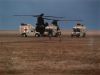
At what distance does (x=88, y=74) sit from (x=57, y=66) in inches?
140

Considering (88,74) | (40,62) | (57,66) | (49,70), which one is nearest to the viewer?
(88,74)

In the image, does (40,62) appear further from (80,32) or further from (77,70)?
(80,32)

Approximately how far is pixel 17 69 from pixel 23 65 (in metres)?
1.69

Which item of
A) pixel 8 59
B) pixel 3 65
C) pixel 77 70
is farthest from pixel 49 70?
pixel 8 59

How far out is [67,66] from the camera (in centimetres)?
2442

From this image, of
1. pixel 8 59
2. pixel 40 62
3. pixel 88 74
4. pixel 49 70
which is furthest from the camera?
pixel 8 59

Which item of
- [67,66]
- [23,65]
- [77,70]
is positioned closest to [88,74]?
[77,70]

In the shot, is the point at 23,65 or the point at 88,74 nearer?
the point at 88,74

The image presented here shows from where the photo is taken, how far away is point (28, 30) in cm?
9862

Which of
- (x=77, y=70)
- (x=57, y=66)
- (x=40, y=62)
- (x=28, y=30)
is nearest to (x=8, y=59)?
(x=40, y=62)

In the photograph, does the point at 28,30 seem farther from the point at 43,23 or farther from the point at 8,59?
the point at 8,59

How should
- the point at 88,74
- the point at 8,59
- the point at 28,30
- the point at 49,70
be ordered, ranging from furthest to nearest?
1. the point at 28,30
2. the point at 8,59
3. the point at 49,70
4. the point at 88,74

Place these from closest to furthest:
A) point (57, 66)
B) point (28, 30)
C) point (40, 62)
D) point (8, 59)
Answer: point (57, 66) → point (40, 62) → point (8, 59) → point (28, 30)

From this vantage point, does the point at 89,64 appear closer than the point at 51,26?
Yes
